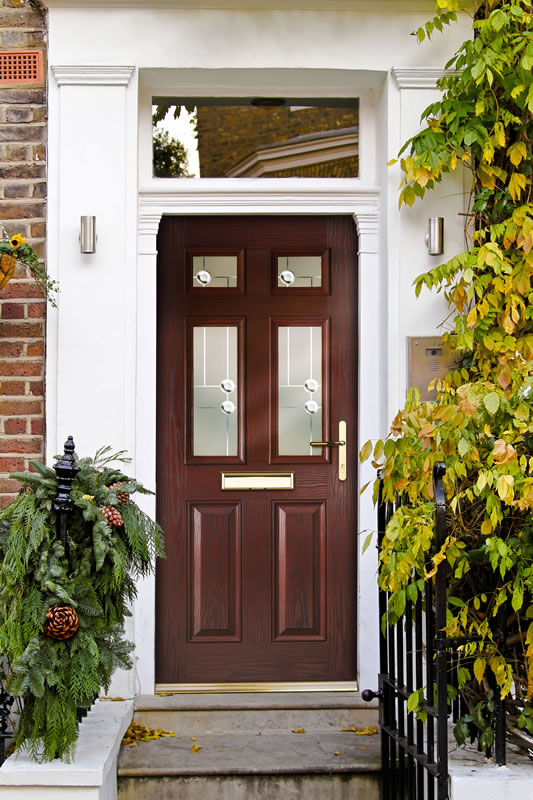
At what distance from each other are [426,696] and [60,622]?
1.33 meters

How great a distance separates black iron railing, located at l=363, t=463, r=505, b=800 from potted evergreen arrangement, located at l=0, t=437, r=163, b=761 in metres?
1.02

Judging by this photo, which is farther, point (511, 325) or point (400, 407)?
point (400, 407)

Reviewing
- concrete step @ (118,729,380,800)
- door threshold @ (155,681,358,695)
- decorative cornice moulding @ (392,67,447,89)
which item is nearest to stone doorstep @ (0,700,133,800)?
concrete step @ (118,729,380,800)

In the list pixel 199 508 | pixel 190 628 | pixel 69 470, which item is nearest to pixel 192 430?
pixel 199 508

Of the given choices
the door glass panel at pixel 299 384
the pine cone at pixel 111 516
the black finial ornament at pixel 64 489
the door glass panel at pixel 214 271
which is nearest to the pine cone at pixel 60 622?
the black finial ornament at pixel 64 489

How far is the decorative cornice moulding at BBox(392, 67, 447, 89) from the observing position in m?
4.48

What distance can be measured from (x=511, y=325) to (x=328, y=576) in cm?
150

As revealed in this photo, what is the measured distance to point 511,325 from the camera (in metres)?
4.06

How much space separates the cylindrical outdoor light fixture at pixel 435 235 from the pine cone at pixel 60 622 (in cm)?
229

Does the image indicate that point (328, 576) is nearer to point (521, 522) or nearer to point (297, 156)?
point (521, 522)

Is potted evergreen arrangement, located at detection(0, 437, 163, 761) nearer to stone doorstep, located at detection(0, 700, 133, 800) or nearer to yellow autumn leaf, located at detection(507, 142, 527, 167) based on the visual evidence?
stone doorstep, located at detection(0, 700, 133, 800)

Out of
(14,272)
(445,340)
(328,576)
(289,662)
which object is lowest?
(289,662)

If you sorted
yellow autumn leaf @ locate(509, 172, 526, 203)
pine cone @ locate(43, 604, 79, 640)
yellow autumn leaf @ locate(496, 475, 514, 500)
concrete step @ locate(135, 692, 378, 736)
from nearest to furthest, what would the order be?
yellow autumn leaf @ locate(496, 475, 514, 500) → pine cone @ locate(43, 604, 79, 640) → yellow autumn leaf @ locate(509, 172, 526, 203) → concrete step @ locate(135, 692, 378, 736)

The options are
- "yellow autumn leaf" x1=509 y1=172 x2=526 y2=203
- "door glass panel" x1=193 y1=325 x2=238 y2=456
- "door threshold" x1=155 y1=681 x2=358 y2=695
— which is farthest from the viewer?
"door glass panel" x1=193 y1=325 x2=238 y2=456
